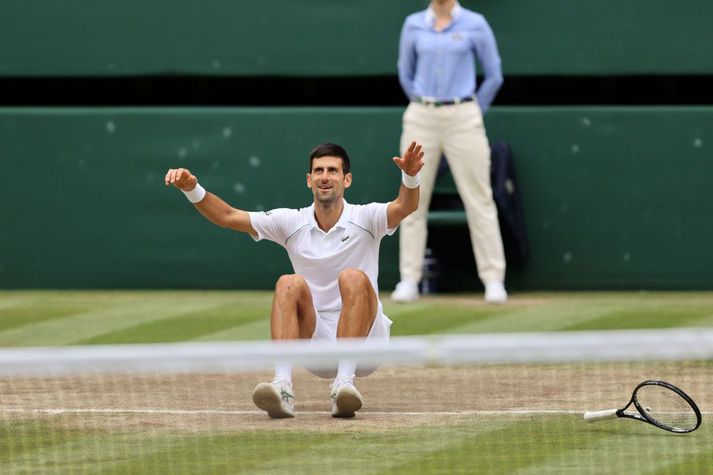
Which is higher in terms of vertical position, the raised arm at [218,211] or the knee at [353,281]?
the raised arm at [218,211]

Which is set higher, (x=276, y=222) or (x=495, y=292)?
(x=276, y=222)

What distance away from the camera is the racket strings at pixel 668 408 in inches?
265

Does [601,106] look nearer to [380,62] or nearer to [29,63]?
[380,62]

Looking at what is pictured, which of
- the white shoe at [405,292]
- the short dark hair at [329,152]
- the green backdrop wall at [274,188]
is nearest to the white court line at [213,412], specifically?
the short dark hair at [329,152]

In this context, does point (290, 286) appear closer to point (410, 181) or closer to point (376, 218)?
point (376, 218)

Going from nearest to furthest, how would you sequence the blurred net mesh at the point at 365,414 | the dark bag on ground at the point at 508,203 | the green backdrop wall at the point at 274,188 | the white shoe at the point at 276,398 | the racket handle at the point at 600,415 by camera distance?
the blurred net mesh at the point at 365,414
the racket handle at the point at 600,415
the white shoe at the point at 276,398
the dark bag on ground at the point at 508,203
the green backdrop wall at the point at 274,188

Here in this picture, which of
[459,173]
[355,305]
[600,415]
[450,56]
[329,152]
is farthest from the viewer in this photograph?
[459,173]

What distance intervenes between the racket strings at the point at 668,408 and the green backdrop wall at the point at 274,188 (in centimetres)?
538

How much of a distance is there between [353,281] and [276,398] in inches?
24.9

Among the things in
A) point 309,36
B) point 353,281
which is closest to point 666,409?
point 353,281

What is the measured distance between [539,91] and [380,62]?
138 centimetres

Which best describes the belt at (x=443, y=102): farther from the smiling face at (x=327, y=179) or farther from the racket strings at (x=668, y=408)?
the racket strings at (x=668, y=408)

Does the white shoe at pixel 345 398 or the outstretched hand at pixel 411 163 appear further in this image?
the outstretched hand at pixel 411 163

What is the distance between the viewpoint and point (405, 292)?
1164 cm
